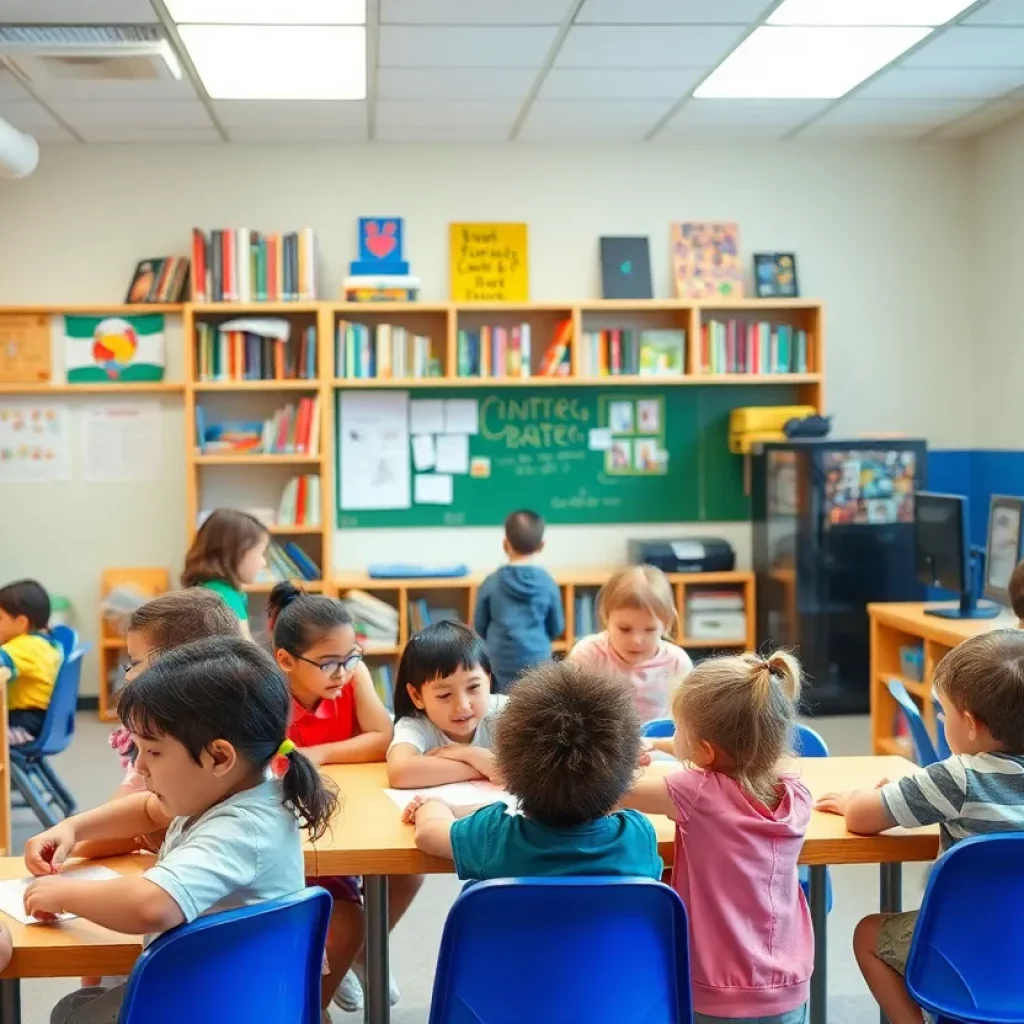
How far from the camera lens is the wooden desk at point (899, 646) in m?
4.37

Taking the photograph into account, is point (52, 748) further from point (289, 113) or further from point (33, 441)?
point (289, 113)

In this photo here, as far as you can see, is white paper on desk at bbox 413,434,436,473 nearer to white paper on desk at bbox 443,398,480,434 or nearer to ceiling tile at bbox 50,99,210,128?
white paper on desk at bbox 443,398,480,434

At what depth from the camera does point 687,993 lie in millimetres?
1681

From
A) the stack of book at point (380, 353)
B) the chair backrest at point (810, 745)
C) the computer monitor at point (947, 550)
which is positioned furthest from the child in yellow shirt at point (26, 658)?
the computer monitor at point (947, 550)

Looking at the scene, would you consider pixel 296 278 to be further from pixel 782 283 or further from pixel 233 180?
pixel 782 283

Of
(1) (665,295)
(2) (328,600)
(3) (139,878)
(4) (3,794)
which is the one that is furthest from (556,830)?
(1) (665,295)

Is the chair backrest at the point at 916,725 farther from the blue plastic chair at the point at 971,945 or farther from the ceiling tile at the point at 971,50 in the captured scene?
the ceiling tile at the point at 971,50

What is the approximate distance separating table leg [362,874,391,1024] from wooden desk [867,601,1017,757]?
2.64 m

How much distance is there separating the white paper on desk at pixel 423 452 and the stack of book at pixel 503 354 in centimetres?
42

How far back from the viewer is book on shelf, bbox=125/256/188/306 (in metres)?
5.85

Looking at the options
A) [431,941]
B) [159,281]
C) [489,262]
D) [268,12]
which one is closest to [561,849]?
[431,941]

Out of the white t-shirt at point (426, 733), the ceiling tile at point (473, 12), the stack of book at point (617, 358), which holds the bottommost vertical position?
the white t-shirt at point (426, 733)

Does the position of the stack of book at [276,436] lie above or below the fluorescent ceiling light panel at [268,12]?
below

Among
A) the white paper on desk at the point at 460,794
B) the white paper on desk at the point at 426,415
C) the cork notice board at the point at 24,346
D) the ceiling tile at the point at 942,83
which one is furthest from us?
the white paper on desk at the point at 426,415
